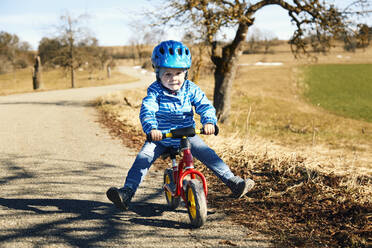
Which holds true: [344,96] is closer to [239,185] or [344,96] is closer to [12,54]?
[239,185]

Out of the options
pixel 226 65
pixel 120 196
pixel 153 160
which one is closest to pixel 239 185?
pixel 153 160

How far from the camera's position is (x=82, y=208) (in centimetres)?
351

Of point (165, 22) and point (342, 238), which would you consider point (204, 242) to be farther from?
point (165, 22)

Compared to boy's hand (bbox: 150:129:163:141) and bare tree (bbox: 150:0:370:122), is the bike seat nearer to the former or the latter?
boy's hand (bbox: 150:129:163:141)

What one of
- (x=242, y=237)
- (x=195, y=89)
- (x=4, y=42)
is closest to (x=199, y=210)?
(x=242, y=237)

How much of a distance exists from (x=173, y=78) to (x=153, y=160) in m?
0.87

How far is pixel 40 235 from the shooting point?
287cm

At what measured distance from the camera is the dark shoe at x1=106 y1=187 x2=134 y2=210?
316 centimetres

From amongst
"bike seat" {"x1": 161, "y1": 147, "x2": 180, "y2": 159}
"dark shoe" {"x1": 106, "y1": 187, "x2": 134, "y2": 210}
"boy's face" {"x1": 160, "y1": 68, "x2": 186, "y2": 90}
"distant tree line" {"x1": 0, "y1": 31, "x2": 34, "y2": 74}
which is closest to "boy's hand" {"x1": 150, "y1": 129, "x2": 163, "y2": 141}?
"bike seat" {"x1": 161, "y1": 147, "x2": 180, "y2": 159}

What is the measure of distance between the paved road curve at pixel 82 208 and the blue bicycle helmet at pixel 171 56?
1.55 meters

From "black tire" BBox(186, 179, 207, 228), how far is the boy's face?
97cm

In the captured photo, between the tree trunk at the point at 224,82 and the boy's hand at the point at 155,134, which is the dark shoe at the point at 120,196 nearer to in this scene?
the boy's hand at the point at 155,134

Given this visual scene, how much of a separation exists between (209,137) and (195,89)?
11.4 feet

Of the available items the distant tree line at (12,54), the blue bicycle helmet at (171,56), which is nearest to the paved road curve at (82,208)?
the blue bicycle helmet at (171,56)
